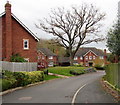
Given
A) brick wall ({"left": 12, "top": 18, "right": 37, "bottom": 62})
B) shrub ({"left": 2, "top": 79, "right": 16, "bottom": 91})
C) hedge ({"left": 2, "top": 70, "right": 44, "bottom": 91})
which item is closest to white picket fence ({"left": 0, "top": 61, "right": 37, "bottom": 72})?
hedge ({"left": 2, "top": 70, "right": 44, "bottom": 91})

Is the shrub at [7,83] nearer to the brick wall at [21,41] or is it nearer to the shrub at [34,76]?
the shrub at [34,76]

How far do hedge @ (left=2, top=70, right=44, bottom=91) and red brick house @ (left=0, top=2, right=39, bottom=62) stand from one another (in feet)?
26.8

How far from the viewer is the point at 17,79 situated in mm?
21797

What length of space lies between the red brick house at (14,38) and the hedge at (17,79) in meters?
8.18

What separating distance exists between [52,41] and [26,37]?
23.8 m

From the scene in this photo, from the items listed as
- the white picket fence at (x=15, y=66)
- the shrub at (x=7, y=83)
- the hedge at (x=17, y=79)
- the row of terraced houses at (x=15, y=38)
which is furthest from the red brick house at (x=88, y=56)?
the shrub at (x=7, y=83)

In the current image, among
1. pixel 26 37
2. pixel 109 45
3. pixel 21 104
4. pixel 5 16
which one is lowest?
pixel 21 104

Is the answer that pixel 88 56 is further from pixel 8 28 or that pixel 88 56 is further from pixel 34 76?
pixel 34 76

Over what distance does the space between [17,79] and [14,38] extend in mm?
15088

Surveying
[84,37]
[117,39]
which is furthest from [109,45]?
[84,37]

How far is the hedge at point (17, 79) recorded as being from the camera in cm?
1858

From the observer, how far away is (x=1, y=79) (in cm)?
1866

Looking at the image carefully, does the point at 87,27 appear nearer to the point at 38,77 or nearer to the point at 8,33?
the point at 8,33

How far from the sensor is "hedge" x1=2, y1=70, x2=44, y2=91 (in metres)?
18.6
